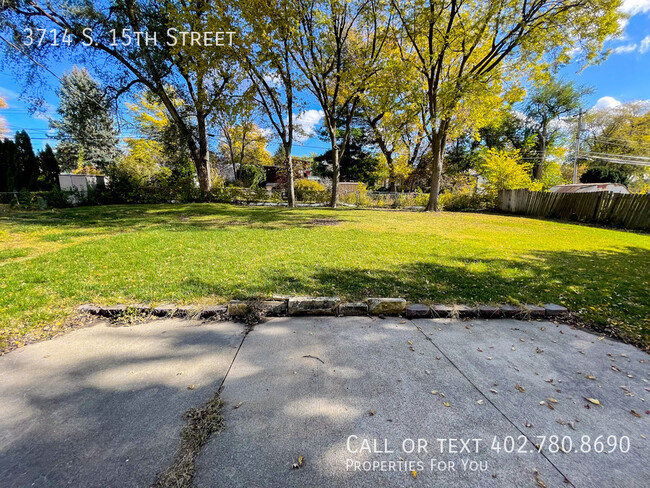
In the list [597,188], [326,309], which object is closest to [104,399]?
[326,309]

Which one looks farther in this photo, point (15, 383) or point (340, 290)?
point (340, 290)

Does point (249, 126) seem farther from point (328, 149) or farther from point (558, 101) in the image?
point (558, 101)

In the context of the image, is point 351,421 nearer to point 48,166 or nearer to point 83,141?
point 48,166

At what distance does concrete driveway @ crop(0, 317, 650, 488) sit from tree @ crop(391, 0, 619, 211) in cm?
1261

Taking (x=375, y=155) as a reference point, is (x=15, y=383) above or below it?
below

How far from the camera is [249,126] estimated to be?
56.2ft

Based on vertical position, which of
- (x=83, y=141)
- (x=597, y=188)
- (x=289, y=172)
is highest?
(x=83, y=141)

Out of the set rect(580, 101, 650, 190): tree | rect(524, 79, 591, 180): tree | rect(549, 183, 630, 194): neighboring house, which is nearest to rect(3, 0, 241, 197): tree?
rect(549, 183, 630, 194): neighboring house

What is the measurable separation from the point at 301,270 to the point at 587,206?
50.9 ft

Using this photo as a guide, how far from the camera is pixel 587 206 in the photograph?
40.5 feet

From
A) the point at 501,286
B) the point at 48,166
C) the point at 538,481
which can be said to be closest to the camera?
the point at 538,481

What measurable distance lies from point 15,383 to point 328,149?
30.4 metres

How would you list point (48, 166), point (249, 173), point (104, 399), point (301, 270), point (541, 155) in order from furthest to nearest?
point (249, 173), point (541, 155), point (48, 166), point (301, 270), point (104, 399)

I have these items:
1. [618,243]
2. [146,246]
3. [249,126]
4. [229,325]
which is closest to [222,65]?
[249,126]
